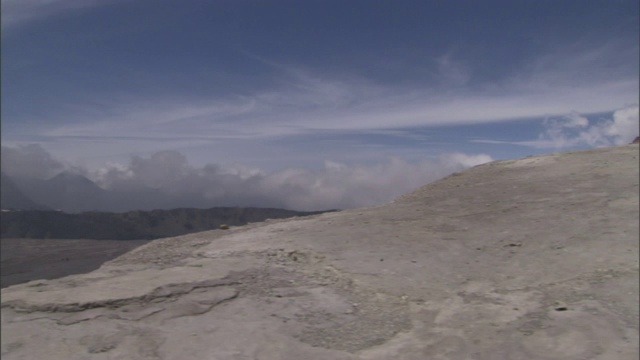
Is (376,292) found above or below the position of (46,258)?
below

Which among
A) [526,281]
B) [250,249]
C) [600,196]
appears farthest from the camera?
[600,196]

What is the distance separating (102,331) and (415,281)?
10.3 feet

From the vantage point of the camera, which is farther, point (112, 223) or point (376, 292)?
point (112, 223)

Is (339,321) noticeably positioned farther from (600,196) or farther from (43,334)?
(600,196)

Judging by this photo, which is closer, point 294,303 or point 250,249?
point 294,303

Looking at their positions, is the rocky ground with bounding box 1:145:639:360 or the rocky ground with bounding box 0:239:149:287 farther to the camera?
the rocky ground with bounding box 0:239:149:287

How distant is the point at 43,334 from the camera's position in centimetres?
442

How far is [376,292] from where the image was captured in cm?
571

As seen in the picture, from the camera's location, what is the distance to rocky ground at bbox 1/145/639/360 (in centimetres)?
450

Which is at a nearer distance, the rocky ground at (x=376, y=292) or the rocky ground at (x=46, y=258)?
the rocky ground at (x=376, y=292)

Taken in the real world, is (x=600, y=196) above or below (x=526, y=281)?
A: above

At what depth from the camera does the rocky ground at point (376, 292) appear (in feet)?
14.8

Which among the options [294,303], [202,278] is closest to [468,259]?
[294,303]

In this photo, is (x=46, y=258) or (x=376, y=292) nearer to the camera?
(x=376, y=292)
